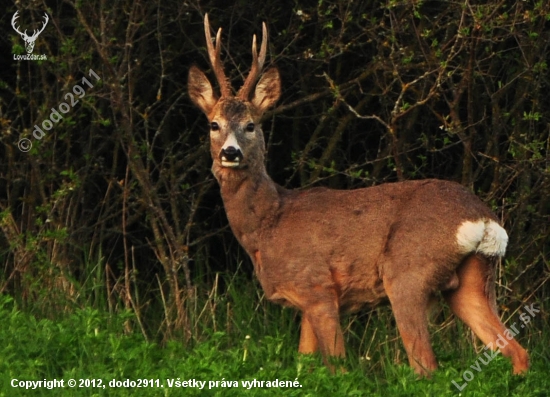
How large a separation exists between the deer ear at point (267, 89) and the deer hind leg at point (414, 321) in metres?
1.45

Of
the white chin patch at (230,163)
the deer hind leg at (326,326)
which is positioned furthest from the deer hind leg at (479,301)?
the white chin patch at (230,163)

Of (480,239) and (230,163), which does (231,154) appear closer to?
(230,163)

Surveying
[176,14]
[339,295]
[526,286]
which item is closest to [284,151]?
[176,14]

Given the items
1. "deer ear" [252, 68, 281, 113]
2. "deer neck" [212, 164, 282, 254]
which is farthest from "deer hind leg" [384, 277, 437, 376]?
"deer ear" [252, 68, 281, 113]

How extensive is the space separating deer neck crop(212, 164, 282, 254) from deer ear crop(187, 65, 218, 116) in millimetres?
430

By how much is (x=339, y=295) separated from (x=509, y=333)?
0.91 metres

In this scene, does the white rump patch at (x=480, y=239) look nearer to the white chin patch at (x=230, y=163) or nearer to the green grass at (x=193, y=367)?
the green grass at (x=193, y=367)

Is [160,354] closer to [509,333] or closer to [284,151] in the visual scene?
[509,333]

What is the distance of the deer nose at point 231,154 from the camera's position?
685 centimetres

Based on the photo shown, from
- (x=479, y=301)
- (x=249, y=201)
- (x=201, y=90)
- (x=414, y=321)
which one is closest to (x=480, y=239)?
(x=479, y=301)

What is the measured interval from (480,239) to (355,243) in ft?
2.20

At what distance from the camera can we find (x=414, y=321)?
649 centimetres

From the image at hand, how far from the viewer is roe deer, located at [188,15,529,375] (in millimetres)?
6531

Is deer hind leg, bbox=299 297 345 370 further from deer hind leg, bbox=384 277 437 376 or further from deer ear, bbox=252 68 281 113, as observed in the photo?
deer ear, bbox=252 68 281 113
